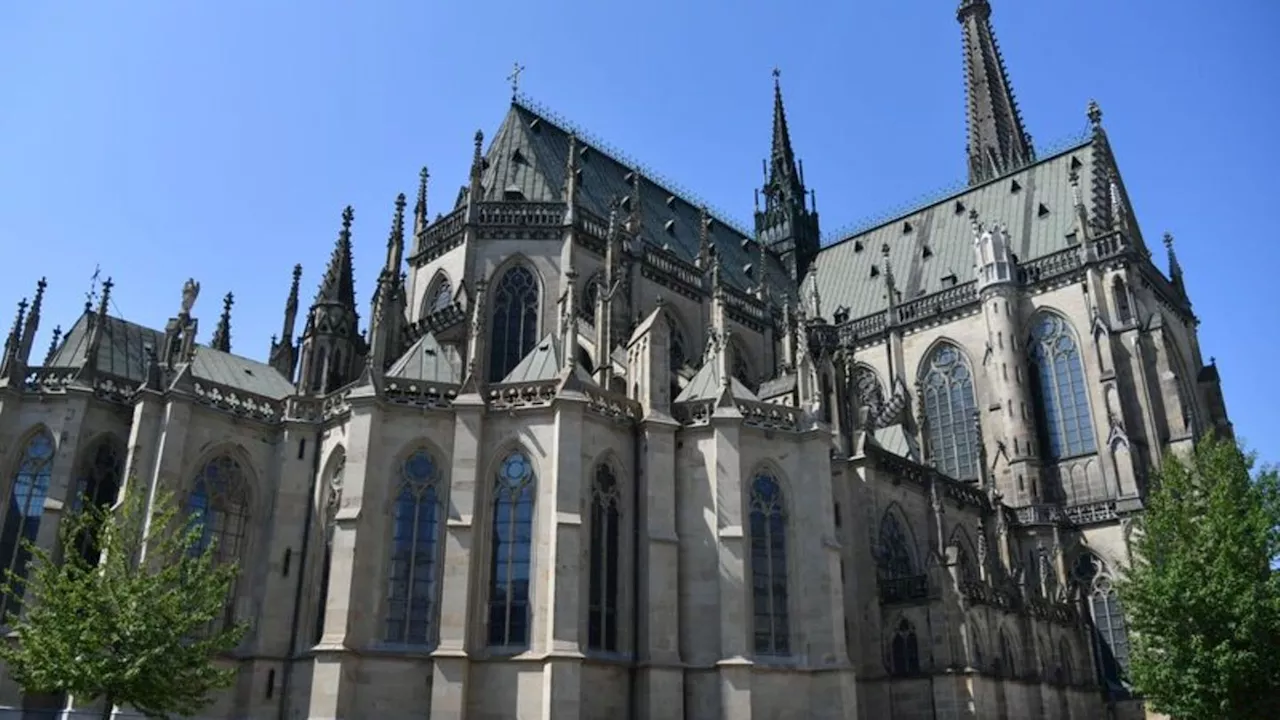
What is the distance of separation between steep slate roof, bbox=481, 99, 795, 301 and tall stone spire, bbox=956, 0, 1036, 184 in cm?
1651

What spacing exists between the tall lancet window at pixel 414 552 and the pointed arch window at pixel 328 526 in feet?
5.23

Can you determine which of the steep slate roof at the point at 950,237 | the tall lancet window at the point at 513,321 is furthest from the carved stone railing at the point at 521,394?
the steep slate roof at the point at 950,237

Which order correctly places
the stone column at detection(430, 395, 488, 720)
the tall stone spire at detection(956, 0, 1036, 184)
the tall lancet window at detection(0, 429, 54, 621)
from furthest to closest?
the tall stone spire at detection(956, 0, 1036, 184) < the tall lancet window at detection(0, 429, 54, 621) < the stone column at detection(430, 395, 488, 720)

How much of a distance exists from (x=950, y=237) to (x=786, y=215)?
39.8 ft

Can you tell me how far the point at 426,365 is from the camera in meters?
28.5

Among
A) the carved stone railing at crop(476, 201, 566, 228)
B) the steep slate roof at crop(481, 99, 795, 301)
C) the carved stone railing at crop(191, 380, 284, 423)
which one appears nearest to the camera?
the carved stone railing at crop(191, 380, 284, 423)

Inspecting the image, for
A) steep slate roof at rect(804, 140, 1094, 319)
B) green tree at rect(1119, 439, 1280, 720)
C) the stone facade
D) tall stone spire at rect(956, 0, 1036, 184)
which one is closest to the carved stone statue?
the stone facade

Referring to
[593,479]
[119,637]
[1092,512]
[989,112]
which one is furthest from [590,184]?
[989,112]

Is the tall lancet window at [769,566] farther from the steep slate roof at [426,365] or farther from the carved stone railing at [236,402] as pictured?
the carved stone railing at [236,402]

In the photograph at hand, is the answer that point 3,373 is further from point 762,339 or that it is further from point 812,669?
point 762,339

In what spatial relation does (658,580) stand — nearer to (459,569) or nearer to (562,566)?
(562,566)

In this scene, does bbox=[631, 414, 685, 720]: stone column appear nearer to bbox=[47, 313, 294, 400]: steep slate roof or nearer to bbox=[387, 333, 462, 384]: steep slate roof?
bbox=[387, 333, 462, 384]: steep slate roof

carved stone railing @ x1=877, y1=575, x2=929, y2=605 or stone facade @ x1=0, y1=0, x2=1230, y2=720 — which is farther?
carved stone railing @ x1=877, y1=575, x2=929, y2=605

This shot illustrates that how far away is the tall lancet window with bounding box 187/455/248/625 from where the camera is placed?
25703mm
